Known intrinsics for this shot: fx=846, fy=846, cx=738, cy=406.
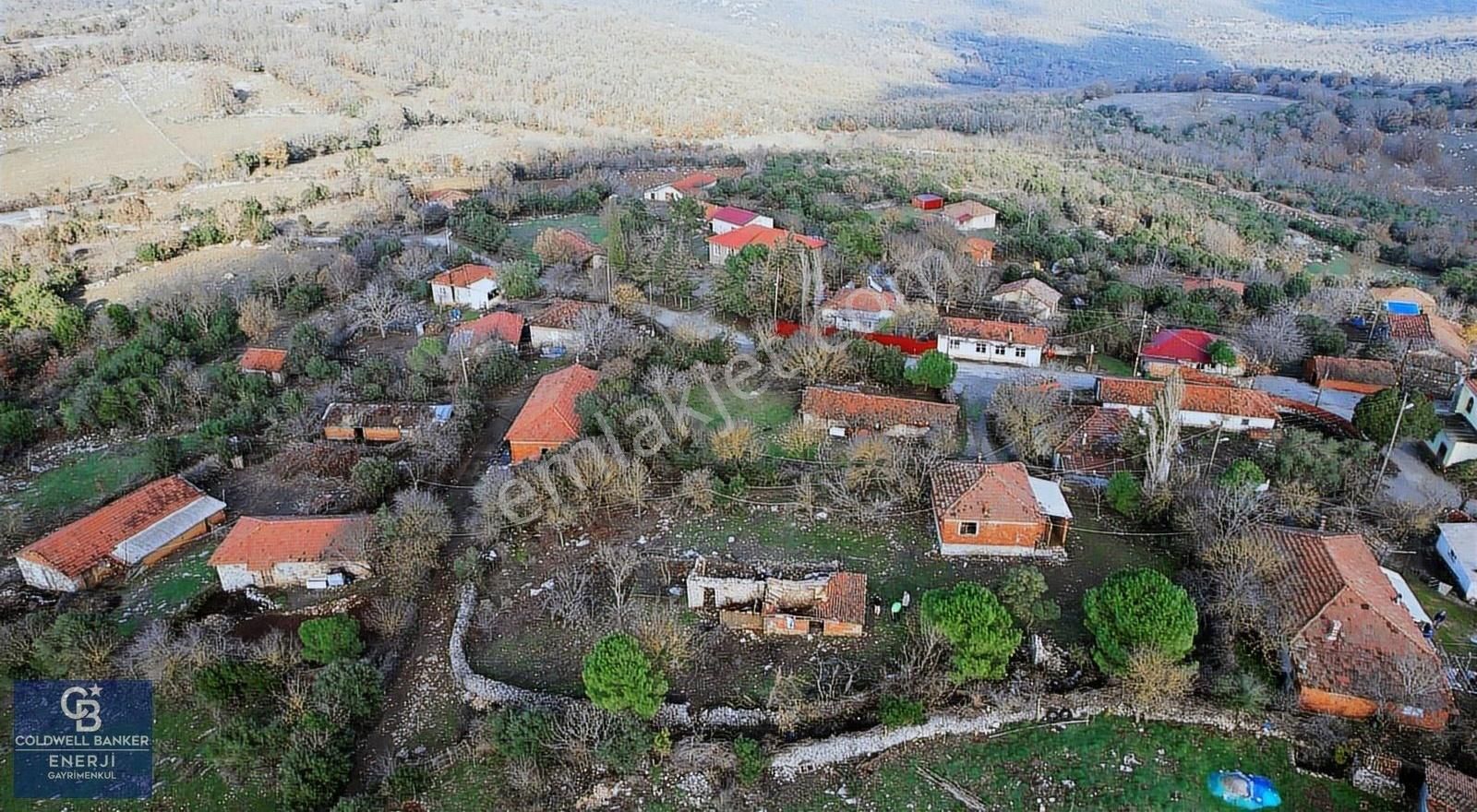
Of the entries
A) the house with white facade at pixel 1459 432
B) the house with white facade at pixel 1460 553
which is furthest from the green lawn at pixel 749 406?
the house with white facade at pixel 1459 432

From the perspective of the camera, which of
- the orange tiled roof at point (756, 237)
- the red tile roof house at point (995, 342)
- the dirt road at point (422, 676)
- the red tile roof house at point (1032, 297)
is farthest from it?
the orange tiled roof at point (756, 237)

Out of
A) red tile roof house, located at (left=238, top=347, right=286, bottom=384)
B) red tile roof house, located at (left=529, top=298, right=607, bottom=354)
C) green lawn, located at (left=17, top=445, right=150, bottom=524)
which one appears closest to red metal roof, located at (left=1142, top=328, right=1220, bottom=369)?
red tile roof house, located at (left=529, top=298, right=607, bottom=354)

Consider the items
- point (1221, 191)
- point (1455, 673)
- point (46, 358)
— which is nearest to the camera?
point (1455, 673)

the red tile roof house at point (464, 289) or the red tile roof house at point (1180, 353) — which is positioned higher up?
the red tile roof house at point (1180, 353)

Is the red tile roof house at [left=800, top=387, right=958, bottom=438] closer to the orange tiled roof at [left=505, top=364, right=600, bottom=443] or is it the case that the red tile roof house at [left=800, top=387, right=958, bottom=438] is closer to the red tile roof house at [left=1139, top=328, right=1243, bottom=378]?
the orange tiled roof at [left=505, top=364, right=600, bottom=443]

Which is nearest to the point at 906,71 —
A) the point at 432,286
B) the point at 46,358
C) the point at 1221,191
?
the point at 1221,191

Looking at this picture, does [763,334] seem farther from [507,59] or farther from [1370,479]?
[507,59]

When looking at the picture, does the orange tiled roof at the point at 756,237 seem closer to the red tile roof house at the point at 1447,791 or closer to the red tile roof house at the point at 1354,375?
the red tile roof house at the point at 1354,375
